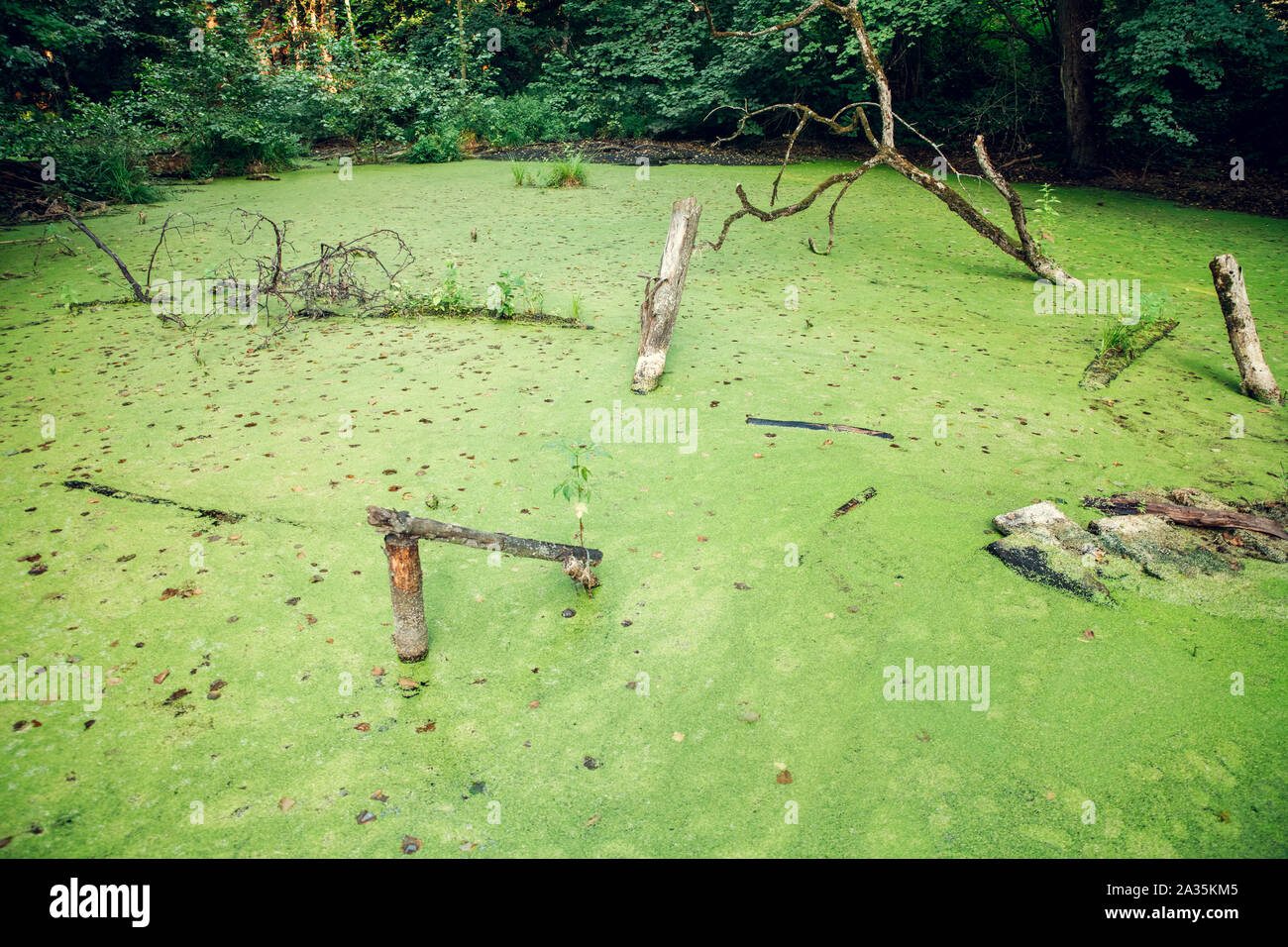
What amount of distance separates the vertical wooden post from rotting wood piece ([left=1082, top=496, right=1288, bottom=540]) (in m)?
2.78

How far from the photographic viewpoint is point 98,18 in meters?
11.9

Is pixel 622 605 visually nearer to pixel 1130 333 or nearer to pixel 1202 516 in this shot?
pixel 1202 516

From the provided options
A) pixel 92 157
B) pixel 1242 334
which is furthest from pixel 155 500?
pixel 92 157

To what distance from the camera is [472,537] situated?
2.36 meters

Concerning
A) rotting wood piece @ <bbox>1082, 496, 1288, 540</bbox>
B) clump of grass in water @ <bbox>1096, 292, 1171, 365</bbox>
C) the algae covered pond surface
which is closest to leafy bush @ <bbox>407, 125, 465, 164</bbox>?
the algae covered pond surface

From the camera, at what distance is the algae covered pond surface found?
1860 mm

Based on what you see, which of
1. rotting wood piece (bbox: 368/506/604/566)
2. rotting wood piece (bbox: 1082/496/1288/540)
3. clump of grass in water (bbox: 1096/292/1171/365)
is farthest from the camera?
clump of grass in water (bbox: 1096/292/1171/365)

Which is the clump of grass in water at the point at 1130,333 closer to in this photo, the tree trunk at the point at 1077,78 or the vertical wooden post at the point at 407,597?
the vertical wooden post at the point at 407,597

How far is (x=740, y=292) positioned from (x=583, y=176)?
16.0 feet

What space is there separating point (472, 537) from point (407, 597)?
27 centimetres

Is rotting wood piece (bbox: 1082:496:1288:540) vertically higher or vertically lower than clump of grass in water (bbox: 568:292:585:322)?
lower

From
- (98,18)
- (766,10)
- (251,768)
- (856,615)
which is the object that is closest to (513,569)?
(251,768)

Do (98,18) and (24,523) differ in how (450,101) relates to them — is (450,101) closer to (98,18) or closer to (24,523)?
(98,18)

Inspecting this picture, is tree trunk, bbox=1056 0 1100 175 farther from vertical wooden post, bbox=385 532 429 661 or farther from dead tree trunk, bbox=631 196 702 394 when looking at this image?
vertical wooden post, bbox=385 532 429 661
